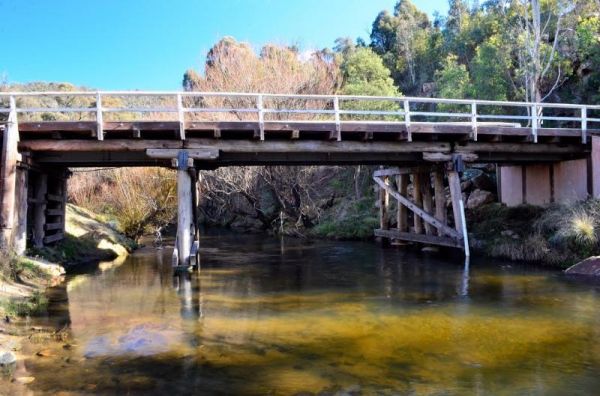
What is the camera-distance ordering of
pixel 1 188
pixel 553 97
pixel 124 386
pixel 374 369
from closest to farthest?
pixel 124 386, pixel 374 369, pixel 1 188, pixel 553 97

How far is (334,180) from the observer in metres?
31.1

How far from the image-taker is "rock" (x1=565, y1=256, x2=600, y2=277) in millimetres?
11914

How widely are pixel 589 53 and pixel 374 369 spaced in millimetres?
22249

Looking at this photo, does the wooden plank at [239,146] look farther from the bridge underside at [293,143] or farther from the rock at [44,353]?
the rock at [44,353]

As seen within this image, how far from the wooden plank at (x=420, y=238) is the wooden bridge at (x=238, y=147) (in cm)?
4

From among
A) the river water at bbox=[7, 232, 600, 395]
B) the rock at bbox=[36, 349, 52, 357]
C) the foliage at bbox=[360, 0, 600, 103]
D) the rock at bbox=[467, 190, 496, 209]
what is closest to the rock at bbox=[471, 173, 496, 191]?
the rock at bbox=[467, 190, 496, 209]

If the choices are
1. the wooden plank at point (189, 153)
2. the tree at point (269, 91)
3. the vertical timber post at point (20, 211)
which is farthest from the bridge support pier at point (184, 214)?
the tree at point (269, 91)

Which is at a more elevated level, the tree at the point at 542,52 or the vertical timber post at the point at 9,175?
the tree at the point at 542,52

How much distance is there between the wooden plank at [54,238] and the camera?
14961mm

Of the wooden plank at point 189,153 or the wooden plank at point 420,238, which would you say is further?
the wooden plank at point 420,238

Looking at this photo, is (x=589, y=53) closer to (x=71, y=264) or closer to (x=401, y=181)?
(x=401, y=181)

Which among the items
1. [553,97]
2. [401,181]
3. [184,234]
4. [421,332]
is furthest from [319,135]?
[553,97]

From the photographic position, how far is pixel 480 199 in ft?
65.3

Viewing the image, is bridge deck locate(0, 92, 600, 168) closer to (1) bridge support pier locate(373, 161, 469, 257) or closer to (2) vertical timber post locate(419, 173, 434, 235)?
(1) bridge support pier locate(373, 161, 469, 257)
